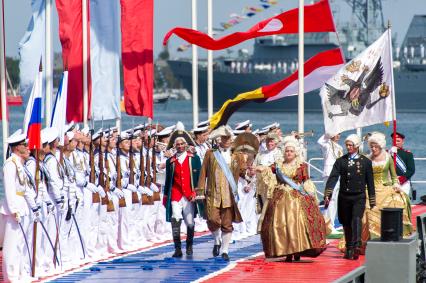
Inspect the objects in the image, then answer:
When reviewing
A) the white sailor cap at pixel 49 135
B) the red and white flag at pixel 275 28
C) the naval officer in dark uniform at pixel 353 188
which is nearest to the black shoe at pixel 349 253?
the naval officer in dark uniform at pixel 353 188

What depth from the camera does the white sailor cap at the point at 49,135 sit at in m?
16.0

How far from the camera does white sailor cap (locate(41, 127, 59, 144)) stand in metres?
16.0

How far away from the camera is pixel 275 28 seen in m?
25.3

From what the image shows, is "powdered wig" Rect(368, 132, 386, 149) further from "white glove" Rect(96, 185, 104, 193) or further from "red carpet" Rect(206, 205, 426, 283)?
"white glove" Rect(96, 185, 104, 193)

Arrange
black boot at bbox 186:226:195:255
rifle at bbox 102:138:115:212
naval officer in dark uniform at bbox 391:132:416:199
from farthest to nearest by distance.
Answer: naval officer in dark uniform at bbox 391:132:416:199, rifle at bbox 102:138:115:212, black boot at bbox 186:226:195:255

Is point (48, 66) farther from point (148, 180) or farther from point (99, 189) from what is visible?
point (99, 189)

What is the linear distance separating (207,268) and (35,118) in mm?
2540

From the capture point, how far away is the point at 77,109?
21.9 meters

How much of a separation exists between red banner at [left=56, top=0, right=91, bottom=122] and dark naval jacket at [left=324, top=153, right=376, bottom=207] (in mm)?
5815

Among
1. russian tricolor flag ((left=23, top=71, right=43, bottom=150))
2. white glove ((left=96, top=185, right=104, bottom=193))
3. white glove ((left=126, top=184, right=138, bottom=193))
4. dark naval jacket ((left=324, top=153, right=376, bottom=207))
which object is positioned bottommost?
white glove ((left=126, top=184, right=138, bottom=193))

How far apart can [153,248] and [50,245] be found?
2981 millimetres

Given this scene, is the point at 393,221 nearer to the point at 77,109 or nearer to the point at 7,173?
the point at 7,173

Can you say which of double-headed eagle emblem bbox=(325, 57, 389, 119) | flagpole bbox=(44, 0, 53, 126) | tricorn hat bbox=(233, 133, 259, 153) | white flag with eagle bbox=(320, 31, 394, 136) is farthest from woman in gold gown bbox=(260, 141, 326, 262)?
flagpole bbox=(44, 0, 53, 126)

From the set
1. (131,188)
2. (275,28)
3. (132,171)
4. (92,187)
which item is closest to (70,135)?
(92,187)
